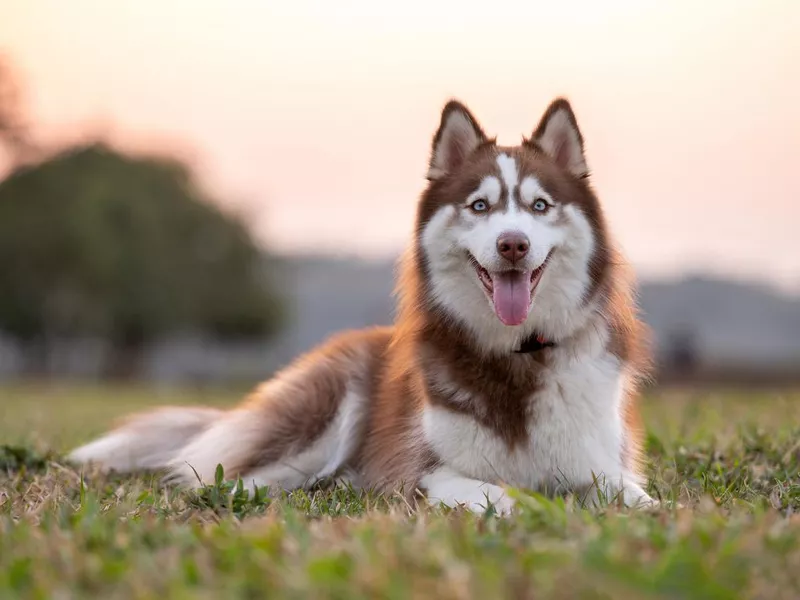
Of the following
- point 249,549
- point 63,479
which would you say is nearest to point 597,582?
point 249,549

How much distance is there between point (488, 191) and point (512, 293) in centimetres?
54

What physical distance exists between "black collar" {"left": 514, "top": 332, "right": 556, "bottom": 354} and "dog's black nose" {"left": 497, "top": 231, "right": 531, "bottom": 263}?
18.1 inches

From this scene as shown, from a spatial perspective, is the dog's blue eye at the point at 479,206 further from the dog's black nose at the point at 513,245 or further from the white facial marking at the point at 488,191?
the dog's black nose at the point at 513,245

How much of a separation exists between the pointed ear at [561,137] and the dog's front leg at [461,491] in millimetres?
1819

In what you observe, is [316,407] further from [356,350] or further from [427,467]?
[427,467]

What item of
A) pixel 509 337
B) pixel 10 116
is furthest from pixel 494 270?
pixel 10 116

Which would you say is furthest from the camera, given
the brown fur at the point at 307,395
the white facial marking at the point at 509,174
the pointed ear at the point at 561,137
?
the brown fur at the point at 307,395

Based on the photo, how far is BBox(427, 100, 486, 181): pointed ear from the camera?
508cm

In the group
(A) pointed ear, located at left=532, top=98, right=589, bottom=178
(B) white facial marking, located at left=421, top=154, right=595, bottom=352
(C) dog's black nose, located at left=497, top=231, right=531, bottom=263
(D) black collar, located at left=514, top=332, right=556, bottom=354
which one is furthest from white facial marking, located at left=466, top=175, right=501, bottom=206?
(D) black collar, located at left=514, top=332, right=556, bottom=354

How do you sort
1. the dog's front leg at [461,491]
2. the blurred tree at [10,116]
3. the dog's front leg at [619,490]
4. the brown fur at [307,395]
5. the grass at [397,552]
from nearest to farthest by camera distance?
1. the grass at [397,552]
2. the dog's front leg at [461,491]
3. the dog's front leg at [619,490]
4. the brown fur at [307,395]
5. the blurred tree at [10,116]

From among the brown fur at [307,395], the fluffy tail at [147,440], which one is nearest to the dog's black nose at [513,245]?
the brown fur at [307,395]

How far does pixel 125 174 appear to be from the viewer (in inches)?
1411

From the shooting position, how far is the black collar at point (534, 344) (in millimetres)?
4594

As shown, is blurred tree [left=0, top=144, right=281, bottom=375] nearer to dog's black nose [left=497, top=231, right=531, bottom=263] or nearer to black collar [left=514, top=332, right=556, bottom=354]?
black collar [left=514, top=332, right=556, bottom=354]
